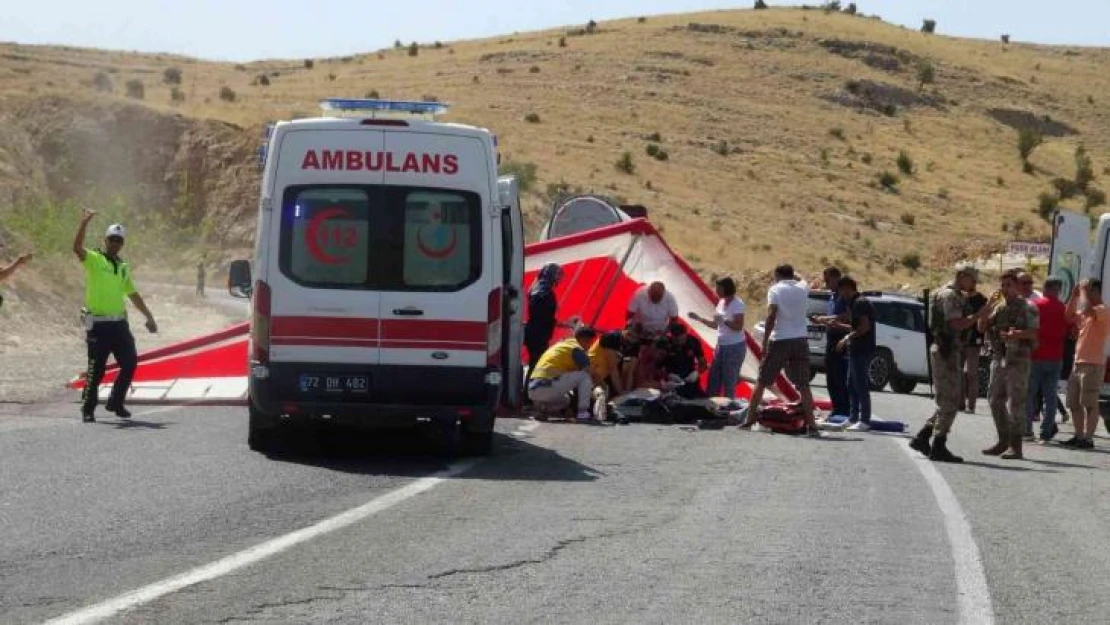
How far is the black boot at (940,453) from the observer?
52.3 ft

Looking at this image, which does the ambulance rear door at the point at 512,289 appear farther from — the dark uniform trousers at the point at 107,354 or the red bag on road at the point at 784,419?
the dark uniform trousers at the point at 107,354

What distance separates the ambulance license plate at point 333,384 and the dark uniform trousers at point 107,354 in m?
3.68

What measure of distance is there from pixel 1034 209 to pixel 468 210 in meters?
72.6

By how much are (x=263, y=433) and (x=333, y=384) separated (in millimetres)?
941

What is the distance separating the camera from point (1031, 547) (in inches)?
417

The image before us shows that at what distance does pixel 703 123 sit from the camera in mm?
89062

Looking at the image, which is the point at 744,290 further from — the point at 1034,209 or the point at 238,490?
the point at 238,490

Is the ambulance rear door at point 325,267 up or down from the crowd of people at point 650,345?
up

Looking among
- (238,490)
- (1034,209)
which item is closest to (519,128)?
(1034,209)

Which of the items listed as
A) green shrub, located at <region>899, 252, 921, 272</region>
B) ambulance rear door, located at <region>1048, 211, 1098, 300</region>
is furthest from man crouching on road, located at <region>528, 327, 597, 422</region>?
green shrub, located at <region>899, 252, 921, 272</region>

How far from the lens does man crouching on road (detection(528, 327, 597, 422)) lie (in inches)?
742

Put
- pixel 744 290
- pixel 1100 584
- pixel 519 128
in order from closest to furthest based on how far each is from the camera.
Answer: pixel 1100 584 → pixel 744 290 → pixel 519 128

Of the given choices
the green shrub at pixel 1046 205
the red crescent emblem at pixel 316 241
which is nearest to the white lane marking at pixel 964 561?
the red crescent emblem at pixel 316 241

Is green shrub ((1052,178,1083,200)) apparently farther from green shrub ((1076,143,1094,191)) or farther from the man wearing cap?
the man wearing cap
